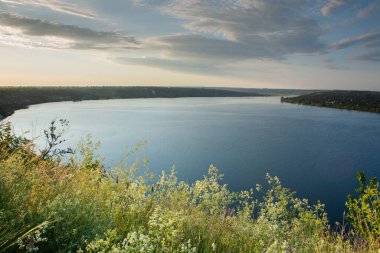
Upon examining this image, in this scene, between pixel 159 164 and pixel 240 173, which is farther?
pixel 159 164

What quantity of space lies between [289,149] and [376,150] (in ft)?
48.8

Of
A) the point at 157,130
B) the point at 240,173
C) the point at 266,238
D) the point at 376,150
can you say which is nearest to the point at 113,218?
the point at 266,238

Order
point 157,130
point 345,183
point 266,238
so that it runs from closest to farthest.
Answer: point 266,238 < point 345,183 < point 157,130

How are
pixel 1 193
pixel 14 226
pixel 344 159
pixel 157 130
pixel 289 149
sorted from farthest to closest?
pixel 157 130 → pixel 289 149 → pixel 344 159 → pixel 1 193 → pixel 14 226

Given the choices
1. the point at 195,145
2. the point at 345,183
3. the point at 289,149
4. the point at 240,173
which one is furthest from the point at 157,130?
the point at 345,183

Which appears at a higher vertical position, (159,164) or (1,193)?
(1,193)

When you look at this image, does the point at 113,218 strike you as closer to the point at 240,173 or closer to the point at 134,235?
the point at 134,235

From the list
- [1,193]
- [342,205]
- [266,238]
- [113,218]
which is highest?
[1,193]

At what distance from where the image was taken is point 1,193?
226 inches

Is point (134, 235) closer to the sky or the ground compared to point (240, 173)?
closer to the sky

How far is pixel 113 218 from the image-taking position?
602cm

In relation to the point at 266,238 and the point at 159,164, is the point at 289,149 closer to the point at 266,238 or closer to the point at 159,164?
the point at 159,164

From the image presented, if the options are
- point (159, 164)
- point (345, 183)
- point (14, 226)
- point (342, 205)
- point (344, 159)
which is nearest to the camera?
point (14, 226)

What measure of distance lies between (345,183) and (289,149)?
18.6 metres
